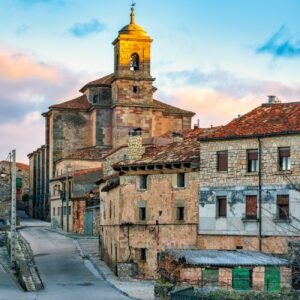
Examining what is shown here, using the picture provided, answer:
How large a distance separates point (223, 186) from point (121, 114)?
45364 mm

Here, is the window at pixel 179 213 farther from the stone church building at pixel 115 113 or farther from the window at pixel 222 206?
the stone church building at pixel 115 113

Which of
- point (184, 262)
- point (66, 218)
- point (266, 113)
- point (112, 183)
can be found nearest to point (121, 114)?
point (66, 218)

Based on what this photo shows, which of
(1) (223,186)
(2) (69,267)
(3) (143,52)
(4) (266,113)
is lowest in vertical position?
(2) (69,267)

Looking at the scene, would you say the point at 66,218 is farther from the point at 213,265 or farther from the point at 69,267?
the point at 213,265

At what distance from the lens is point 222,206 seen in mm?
54844

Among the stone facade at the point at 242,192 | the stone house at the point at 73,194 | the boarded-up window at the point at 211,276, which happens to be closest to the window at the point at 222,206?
the stone facade at the point at 242,192

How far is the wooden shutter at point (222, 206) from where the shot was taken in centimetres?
5462

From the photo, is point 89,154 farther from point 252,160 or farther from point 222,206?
point 252,160

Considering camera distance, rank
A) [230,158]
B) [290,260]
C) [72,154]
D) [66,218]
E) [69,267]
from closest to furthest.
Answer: [290,260] → [230,158] → [69,267] → [66,218] → [72,154]

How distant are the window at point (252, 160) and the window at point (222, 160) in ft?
4.91

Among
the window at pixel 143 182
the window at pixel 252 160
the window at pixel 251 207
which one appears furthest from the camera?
the window at pixel 143 182

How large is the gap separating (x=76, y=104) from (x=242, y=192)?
52816 mm

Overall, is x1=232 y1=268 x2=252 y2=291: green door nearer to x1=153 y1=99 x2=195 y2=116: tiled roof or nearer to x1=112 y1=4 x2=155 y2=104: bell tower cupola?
x1=112 y1=4 x2=155 y2=104: bell tower cupola

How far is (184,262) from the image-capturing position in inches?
1924
